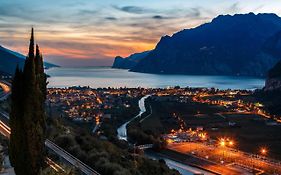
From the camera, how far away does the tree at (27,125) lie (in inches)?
587

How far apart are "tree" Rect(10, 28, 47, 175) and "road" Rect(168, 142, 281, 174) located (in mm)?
25816

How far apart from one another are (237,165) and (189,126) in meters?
29.5

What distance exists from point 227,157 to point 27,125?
31.7 m

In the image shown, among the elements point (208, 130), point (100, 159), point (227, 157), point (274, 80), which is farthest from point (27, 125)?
point (274, 80)

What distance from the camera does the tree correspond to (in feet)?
48.9

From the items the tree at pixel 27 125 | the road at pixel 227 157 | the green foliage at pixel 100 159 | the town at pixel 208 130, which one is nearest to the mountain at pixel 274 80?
the town at pixel 208 130

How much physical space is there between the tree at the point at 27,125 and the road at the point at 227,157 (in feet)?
84.7

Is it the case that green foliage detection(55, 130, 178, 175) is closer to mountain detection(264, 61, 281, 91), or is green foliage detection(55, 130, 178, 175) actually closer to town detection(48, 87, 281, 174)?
town detection(48, 87, 281, 174)

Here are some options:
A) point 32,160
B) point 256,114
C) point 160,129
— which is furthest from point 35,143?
point 256,114

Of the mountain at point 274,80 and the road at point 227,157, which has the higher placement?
the mountain at point 274,80

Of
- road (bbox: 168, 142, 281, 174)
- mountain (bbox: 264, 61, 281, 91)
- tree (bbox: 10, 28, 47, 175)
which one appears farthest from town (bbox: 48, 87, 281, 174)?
tree (bbox: 10, 28, 47, 175)

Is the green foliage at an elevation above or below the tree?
below

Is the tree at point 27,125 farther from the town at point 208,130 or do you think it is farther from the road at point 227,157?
the road at point 227,157

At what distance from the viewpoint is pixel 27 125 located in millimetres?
14844
